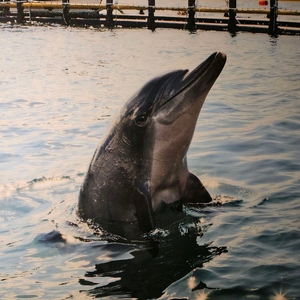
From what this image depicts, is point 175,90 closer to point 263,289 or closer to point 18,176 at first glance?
point 263,289

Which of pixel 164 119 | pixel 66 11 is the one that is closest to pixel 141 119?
pixel 164 119

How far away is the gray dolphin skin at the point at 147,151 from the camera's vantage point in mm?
5113

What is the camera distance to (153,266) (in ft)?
15.9

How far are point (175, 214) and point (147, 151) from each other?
79cm

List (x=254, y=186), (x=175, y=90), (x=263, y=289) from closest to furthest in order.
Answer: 1. (x=263, y=289)
2. (x=175, y=90)
3. (x=254, y=186)

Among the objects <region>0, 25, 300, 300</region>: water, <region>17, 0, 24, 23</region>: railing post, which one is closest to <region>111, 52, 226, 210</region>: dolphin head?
<region>0, 25, 300, 300</region>: water

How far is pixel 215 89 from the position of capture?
48.0 feet

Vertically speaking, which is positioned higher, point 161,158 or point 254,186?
point 161,158

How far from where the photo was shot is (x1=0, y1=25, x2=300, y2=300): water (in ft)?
15.2

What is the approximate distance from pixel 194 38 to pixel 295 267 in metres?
25.1

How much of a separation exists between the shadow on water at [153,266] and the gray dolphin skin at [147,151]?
242 millimetres

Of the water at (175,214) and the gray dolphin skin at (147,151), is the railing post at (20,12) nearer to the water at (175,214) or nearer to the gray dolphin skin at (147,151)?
the water at (175,214)

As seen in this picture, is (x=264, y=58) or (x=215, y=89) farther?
(x=264, y=58)

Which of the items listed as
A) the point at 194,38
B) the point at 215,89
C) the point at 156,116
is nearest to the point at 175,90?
the point at 156,116
